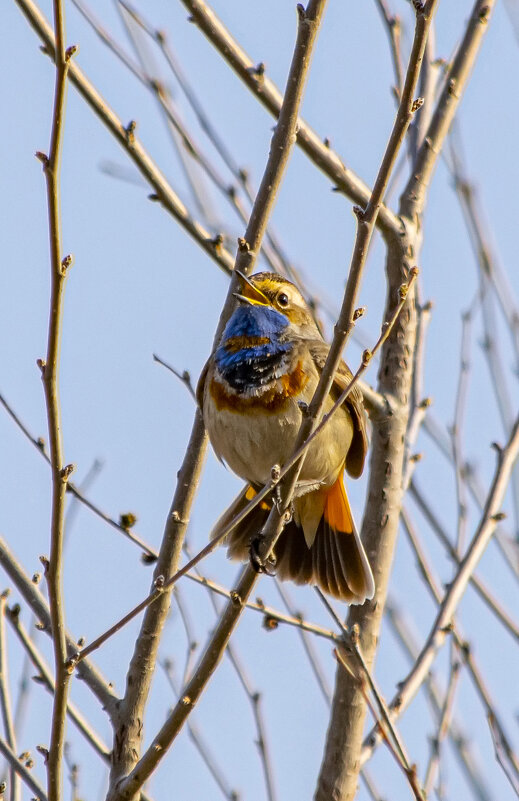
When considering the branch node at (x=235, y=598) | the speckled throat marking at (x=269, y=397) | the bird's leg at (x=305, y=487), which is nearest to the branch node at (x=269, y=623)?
the bird's leg at (x=305, y=487)

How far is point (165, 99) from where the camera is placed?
587 cm

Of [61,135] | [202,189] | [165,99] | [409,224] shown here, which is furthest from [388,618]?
[61,135]

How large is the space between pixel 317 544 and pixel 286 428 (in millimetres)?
1015

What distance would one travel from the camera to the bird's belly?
16.8 feet

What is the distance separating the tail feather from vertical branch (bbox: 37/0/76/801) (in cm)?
219

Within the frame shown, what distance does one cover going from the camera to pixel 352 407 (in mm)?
5430

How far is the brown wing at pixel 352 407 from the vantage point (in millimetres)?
5375

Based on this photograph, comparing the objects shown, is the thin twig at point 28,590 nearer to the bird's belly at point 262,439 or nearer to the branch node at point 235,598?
the branch node at point 235,598

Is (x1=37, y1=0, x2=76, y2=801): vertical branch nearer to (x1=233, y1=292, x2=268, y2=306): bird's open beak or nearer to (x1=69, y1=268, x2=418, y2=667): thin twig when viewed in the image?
(x1=69, y1=268, x2=418, y2=667): thin twig

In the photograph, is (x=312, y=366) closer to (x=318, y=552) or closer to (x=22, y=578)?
(x=318, y=552)

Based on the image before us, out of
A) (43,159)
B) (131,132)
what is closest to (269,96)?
(131,132)

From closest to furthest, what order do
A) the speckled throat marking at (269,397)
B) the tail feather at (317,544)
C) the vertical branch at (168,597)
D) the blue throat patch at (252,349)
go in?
the vertical branch at (168,597) → the speckled throat marking at (269,397) → the blue throat patch at (252,349) → the tail feather at (317,544)

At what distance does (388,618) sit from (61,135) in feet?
14.6

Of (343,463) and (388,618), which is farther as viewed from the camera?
(388,618)
